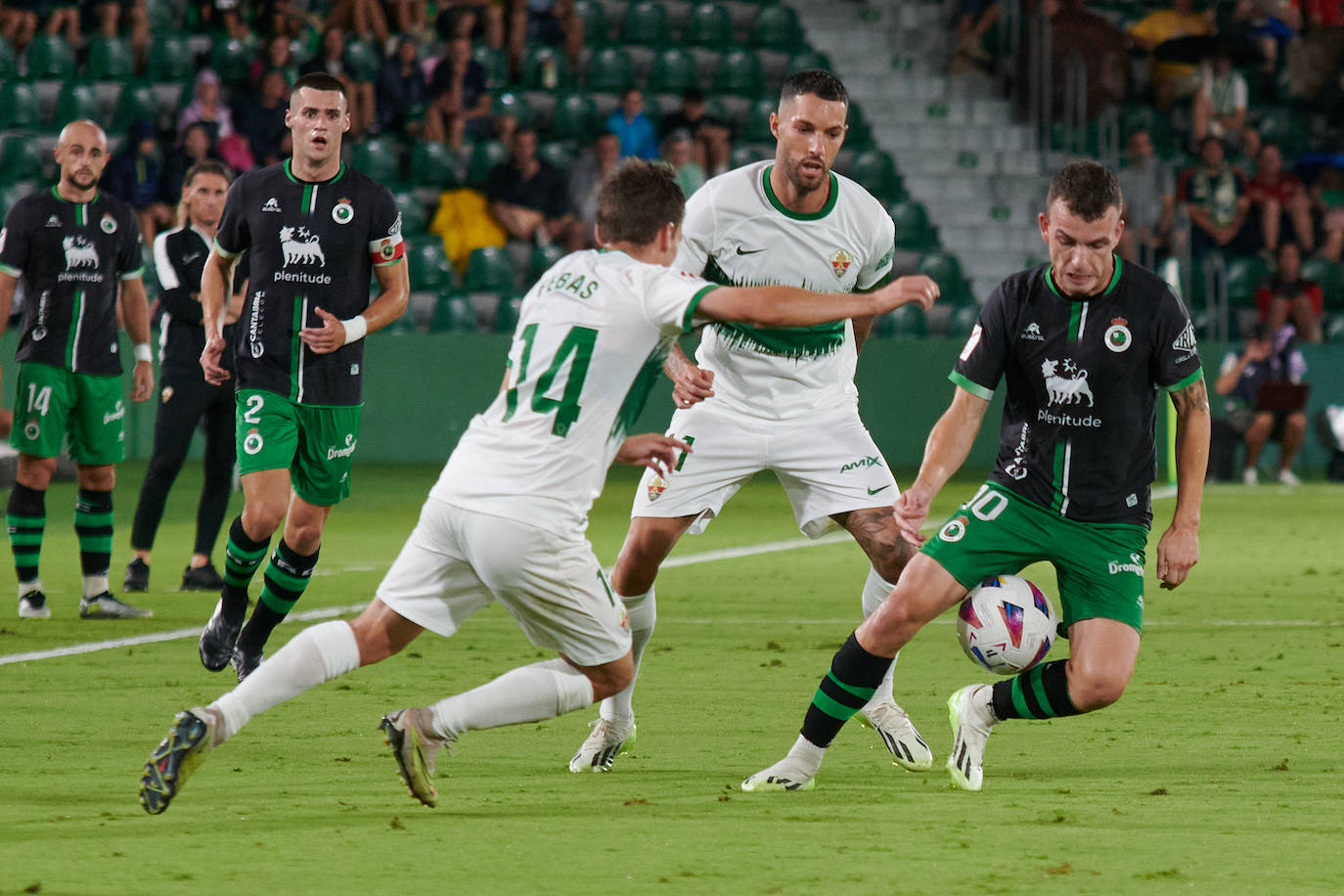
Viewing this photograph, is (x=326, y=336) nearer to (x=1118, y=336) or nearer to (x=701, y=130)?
(x=1118, y=336)

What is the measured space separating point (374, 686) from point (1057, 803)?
3005mm

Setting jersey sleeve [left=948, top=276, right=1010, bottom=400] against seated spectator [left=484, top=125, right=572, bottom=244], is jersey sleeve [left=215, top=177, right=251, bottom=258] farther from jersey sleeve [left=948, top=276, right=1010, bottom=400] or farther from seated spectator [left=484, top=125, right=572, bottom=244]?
seated spectator [left=484, top=125, right=572, bottom=244]

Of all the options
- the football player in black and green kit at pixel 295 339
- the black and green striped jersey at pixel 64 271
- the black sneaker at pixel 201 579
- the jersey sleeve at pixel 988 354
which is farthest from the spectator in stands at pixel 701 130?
the jersey sleeve at pixel 988 354

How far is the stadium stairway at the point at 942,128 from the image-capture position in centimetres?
2294

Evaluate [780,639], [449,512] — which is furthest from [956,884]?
[780,639]

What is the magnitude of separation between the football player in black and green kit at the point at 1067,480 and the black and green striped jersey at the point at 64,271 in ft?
16.5

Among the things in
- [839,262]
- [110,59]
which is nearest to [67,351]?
[839,262]

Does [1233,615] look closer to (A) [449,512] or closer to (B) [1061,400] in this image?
(B) [1061,400]

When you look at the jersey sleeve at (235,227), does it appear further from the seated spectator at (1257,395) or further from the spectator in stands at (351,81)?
the seated spectator at (1257,395)

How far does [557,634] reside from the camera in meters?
5.06

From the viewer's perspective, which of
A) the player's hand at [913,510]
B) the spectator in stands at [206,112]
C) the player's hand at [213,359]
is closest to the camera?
the player's hand at [913,510]

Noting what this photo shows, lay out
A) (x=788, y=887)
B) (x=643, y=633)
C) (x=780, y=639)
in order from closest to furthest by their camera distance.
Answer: (x=788, y=887), (x=643, y=633), (x=780, y=639)

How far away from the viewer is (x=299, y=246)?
748cm

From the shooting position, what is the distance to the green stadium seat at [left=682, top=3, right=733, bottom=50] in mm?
23422
